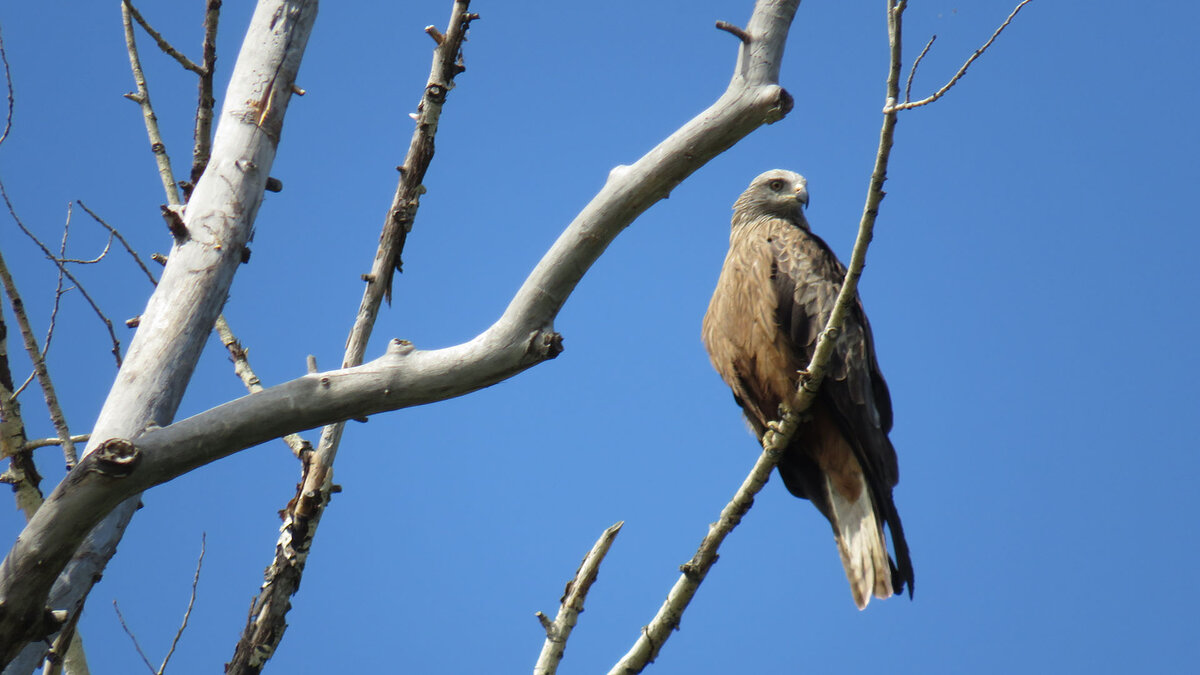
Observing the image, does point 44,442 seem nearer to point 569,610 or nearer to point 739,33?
point 569,610

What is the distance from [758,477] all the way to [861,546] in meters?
1.34

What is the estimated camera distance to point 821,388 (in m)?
4.54

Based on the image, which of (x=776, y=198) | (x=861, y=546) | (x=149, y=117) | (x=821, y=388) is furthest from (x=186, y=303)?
(x=776, y=198)

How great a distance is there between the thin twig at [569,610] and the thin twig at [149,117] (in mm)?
2072

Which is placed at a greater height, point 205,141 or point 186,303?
point 205,141

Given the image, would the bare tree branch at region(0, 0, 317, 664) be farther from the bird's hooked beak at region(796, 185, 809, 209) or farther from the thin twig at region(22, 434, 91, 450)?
the bird's hooked beak at region(796, 185, 809, 209)

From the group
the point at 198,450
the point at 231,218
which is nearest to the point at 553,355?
the point at 198,450

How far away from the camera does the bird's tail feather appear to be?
4.45m

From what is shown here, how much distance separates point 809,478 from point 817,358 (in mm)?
1737

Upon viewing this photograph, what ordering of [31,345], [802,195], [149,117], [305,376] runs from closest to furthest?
[305,376] < [31,345] < [149,117] < [802,195]

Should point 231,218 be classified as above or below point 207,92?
below

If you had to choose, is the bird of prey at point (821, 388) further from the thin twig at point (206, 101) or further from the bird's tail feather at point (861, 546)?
the thin twig at point (206, 101)

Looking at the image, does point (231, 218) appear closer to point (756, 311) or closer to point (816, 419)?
point (756, 311)

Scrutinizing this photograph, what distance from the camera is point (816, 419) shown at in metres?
4.74
